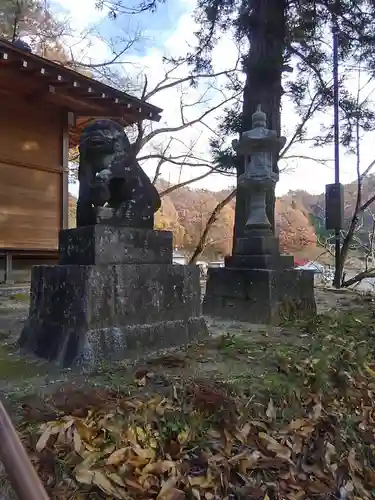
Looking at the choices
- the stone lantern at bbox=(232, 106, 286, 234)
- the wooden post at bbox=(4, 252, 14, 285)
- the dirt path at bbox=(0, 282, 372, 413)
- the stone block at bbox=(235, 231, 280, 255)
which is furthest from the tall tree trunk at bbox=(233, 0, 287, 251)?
the wooden post at bbox=(4, 252, 14, 285)

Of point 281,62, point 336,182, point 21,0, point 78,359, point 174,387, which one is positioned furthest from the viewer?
point 21,0

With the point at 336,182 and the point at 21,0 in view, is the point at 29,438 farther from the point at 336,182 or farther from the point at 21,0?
the point at 21,0

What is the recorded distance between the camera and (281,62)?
5867mm

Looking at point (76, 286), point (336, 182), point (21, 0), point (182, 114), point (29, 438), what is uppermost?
point (21, 0)

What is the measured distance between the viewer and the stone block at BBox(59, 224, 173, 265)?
9.07 ft

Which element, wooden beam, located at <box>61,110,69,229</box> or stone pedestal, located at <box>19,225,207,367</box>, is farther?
wooden beam, located at <box>61,110,69,229</box>

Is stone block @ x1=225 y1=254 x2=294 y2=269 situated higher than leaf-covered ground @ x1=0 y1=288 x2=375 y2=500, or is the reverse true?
stone block @ x1=225 y1=254 x2=294 y2=269

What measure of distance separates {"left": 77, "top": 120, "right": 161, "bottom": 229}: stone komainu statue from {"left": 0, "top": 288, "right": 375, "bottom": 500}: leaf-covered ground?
109 cm

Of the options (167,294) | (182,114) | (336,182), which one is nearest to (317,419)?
(167,294)

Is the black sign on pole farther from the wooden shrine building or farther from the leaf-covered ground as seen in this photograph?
the leaf-covered ground

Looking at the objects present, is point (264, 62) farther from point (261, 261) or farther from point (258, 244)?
point (261, 261)

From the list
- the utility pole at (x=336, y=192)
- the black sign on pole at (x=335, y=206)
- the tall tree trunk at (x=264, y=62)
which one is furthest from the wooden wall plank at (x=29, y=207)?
the black sign on pole at (x=335, y=206)

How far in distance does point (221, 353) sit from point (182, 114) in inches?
458

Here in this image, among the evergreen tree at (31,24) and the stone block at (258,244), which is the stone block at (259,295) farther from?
the evergreen tree at (31,24)
